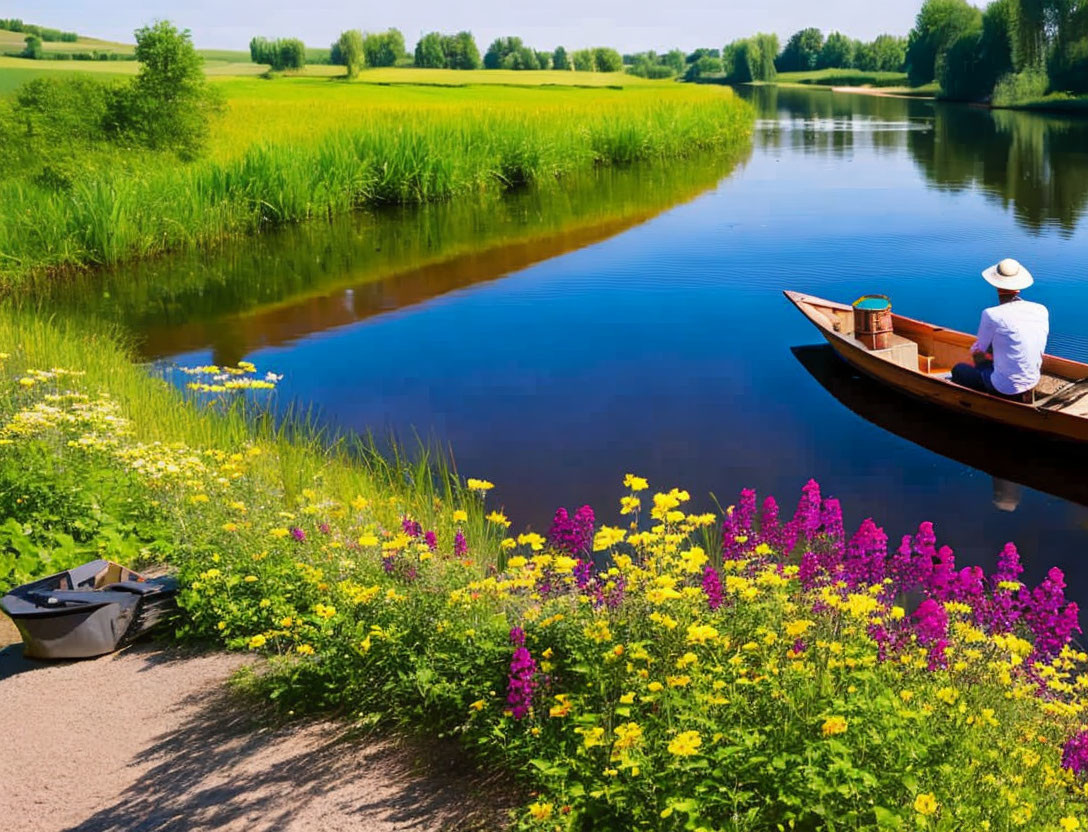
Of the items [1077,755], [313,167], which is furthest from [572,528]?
[313,167]

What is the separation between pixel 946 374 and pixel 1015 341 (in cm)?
180

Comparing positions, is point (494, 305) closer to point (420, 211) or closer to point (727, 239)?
point (727, 239)

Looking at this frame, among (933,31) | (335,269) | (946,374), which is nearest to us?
(946,374)

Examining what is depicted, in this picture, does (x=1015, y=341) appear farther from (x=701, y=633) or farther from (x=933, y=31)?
(x=933, y=31)

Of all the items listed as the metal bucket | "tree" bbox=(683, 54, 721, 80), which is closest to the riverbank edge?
the metal bucket

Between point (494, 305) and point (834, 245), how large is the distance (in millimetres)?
8151

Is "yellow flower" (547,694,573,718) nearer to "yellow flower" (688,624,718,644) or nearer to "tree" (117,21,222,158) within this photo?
"yellow flower" (688,624,718,644)

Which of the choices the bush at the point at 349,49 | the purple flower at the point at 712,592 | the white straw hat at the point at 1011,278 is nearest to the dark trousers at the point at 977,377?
the white straw hat at the point at 1011,278

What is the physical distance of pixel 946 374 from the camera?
12086 millimetres

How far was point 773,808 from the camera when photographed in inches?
133

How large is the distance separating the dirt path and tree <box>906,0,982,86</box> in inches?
3727

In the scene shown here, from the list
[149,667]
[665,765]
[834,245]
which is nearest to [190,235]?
[834,245]

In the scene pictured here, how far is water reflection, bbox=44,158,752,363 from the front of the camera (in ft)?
55.1

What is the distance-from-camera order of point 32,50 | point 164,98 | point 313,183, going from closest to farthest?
point 164,98 < point 313,183 < point 32,50
